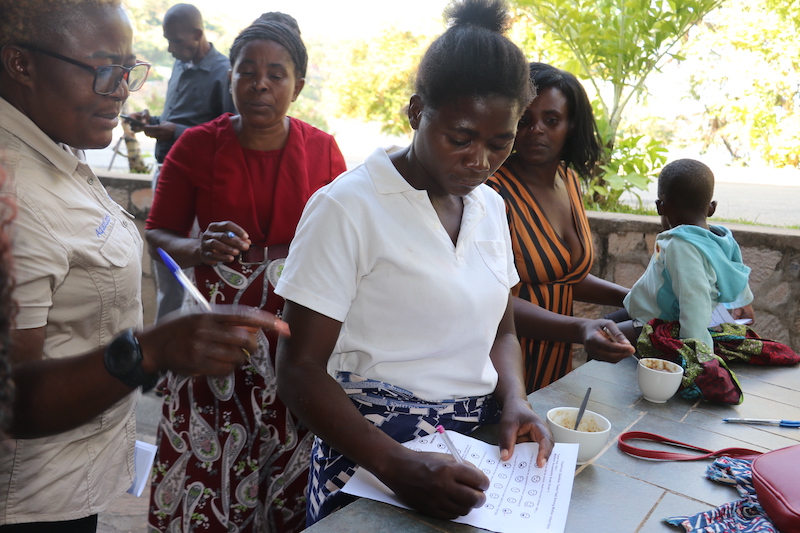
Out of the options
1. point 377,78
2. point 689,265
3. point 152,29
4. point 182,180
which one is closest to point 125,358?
point 182,180

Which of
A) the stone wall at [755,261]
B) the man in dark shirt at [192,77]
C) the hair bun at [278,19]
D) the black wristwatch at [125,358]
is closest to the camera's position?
the black wristwatch at [125,358]

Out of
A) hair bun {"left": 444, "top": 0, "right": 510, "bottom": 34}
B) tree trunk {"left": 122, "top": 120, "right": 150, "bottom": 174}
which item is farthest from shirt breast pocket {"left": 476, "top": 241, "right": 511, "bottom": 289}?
tree trunk {"left": 122, "top": 120, "right": 150, "bottom": 174}

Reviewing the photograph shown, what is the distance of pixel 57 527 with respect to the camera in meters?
1.23

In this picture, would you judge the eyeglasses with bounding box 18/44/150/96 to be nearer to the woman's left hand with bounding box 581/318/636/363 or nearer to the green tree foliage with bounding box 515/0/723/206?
the woman's left hand with bounding box 581/318/636/363

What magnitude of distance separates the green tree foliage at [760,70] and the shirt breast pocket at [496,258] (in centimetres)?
717

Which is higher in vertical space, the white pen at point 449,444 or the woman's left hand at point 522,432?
the white pen at point 449,444

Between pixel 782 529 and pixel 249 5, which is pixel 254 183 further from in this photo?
pixel 249 5

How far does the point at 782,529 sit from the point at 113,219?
4.79 feet

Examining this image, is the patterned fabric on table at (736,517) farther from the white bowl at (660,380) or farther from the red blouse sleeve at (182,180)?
the red blouse sleeve at (182,180)

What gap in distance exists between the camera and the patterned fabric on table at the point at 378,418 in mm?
1263

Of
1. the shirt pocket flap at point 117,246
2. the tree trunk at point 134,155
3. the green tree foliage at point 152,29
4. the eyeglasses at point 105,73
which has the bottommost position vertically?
the tree trunk at point 134,155

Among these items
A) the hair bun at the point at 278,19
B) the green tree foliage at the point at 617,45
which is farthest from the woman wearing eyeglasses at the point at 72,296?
the green tree foliage at the point at 617,45

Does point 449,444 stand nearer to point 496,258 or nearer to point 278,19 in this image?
point 496,258

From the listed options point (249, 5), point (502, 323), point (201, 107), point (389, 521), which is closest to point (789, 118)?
point (201, 107)
